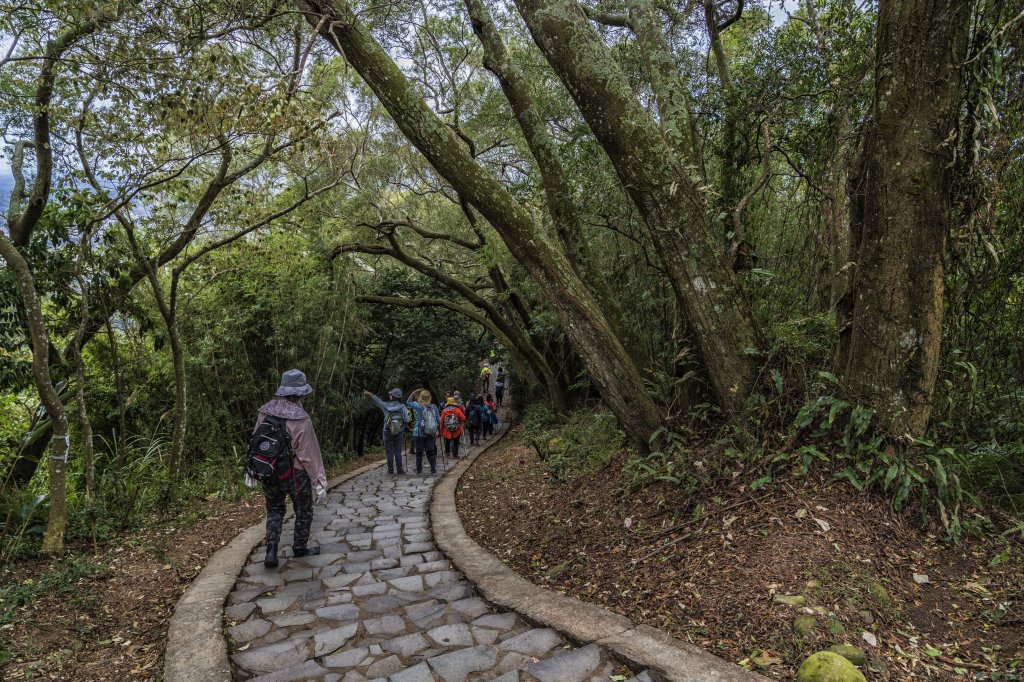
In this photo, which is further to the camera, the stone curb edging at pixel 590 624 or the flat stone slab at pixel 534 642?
the flat stone slab at pixel 534 642

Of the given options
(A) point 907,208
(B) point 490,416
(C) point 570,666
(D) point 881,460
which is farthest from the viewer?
(B) point 490,416

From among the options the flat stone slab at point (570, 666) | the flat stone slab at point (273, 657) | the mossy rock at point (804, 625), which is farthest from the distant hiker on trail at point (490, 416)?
the mossy rock at point (804, 625)

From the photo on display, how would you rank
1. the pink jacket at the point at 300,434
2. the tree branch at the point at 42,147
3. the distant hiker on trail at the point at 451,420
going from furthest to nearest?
the distant hiker on trail at the point at 451,420 → the tree branch at the point at 42,147 → the pink jacket at the point at 300,434

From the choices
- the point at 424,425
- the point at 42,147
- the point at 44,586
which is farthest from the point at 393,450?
the point at 42,147

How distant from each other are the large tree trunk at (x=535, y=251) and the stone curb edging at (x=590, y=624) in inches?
76.4

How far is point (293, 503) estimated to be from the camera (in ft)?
17.7

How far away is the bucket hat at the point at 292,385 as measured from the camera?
18.0 ft

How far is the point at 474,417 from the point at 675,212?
A: 11.3m

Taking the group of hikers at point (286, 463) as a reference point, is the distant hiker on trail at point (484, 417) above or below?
below

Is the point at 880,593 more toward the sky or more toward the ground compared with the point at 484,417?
more toward the ground

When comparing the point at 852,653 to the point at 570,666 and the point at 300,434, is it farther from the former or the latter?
the point at 300,434

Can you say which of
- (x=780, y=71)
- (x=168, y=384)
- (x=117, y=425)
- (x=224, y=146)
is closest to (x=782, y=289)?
(x=780, y=71)

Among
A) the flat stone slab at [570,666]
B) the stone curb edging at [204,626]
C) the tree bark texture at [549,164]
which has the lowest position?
the flat stone slab at [570,666]

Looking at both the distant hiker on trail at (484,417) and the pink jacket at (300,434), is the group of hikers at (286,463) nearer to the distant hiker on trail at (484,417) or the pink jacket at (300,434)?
the pink jacket at (300,434)
